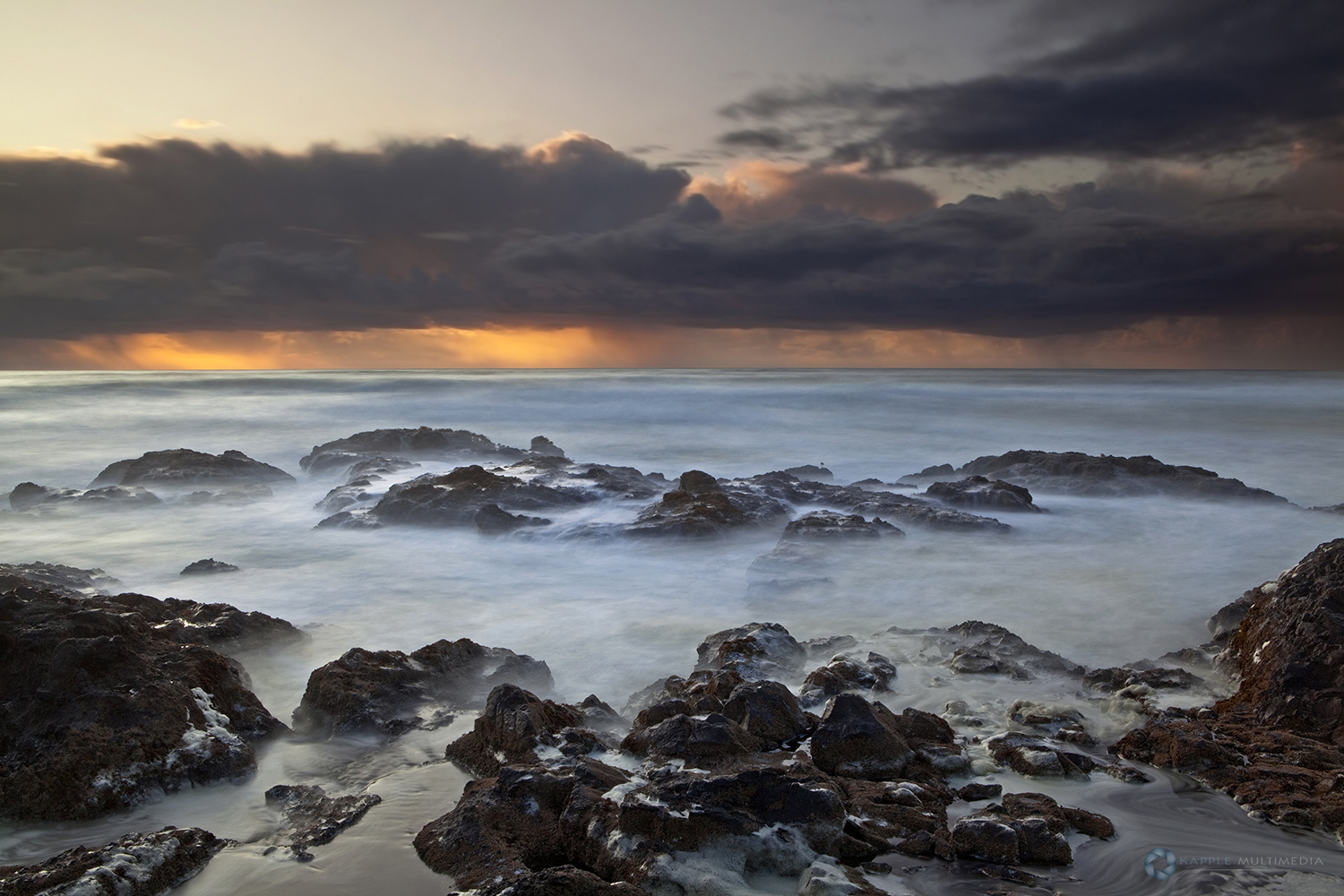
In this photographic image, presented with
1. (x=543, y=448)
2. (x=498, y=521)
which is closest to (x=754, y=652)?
(x=498, y=521)

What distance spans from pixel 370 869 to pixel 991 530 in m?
10.2

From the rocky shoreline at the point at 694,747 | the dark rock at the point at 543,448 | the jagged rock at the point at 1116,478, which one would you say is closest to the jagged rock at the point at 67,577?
the rocky shoreline at the point at 694,747

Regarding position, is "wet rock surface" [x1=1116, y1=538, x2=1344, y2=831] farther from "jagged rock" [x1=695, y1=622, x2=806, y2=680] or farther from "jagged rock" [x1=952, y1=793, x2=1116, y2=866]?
"jagged rock" [x1=695, y1=622, x2=806, y2=680]

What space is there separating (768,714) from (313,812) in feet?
8.02

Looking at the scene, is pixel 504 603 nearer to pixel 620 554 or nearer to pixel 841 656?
pixel 620 554

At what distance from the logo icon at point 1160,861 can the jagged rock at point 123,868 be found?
4.19m

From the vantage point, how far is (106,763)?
418 centimetres

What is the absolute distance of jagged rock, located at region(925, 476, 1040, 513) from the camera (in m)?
13.2

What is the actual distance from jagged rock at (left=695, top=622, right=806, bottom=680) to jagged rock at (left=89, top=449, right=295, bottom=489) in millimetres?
13644

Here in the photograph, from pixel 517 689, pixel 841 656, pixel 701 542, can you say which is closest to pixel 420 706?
pixel 517 689

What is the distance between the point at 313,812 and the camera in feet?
13.4

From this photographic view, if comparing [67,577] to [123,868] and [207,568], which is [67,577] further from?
[123,868]

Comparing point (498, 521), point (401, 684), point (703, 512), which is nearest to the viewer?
point (401, 684)

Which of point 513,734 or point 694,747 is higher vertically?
point 694,747
